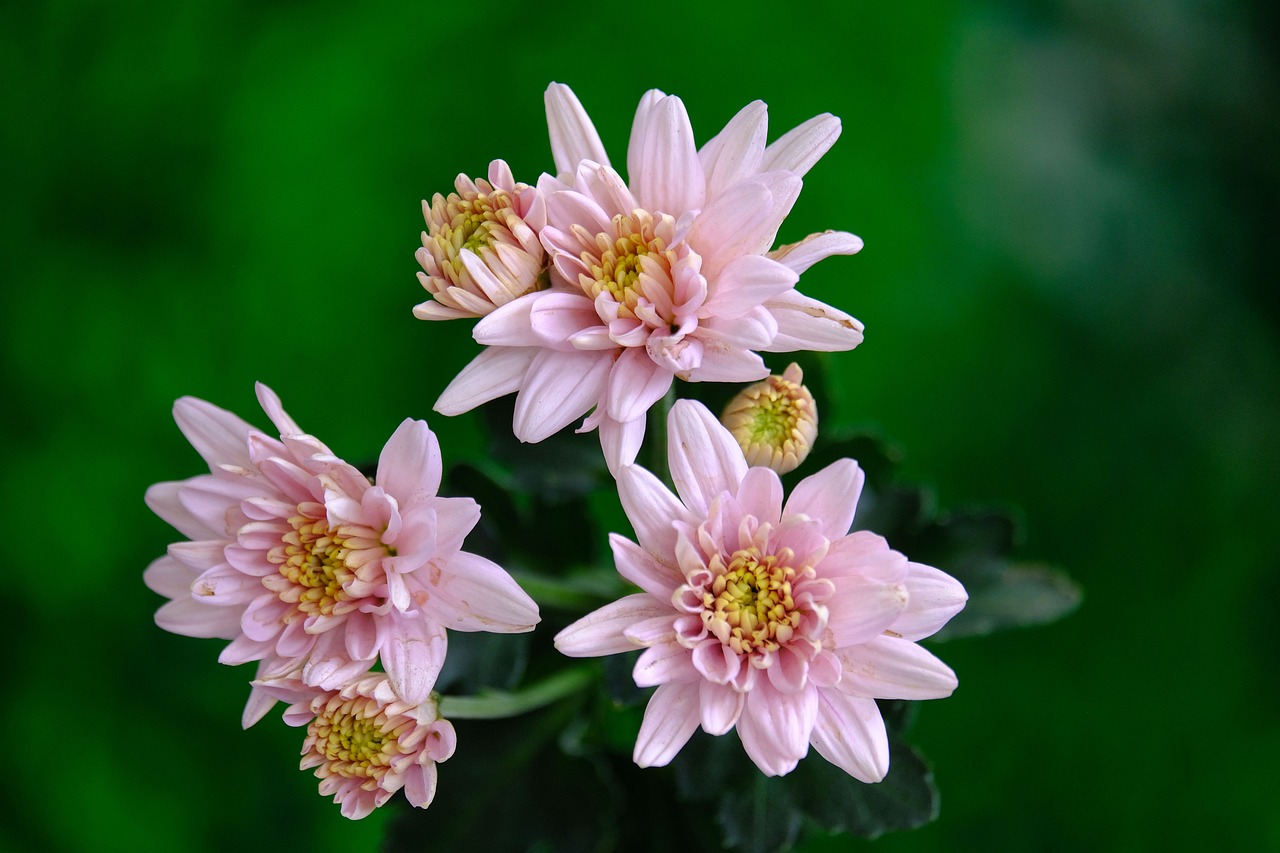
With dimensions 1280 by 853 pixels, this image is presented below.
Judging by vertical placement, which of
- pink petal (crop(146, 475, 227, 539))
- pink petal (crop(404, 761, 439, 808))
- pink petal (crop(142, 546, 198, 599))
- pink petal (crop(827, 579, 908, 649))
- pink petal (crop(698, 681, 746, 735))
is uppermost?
pink petal (crop(827, 579, 908, 649))

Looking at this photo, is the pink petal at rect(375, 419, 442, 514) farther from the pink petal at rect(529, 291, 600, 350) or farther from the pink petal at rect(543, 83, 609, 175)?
the pink petal at rect(543, 83, 609, 175)

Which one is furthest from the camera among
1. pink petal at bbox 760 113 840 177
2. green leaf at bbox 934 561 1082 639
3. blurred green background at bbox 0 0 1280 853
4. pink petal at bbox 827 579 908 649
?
blurred green background at bbox 0 0 1280 853

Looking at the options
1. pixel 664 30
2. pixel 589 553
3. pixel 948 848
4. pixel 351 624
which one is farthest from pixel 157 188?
pixel 948 848

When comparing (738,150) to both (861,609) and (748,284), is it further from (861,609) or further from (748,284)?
(861,609)

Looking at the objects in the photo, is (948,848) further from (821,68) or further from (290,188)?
(290,188)

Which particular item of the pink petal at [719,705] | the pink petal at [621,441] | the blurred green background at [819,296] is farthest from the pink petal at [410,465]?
the blurred green background at [819,296]

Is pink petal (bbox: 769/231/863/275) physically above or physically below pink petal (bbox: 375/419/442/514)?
above

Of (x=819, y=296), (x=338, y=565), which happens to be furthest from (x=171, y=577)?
(x=819, y=296)

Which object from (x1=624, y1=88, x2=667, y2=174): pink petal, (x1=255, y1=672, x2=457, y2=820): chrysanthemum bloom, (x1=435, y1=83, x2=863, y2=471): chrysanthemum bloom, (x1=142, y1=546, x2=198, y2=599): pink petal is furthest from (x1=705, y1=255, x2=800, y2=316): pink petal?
(x1=142, y1=546, x2=198, y2=599): pink petal
